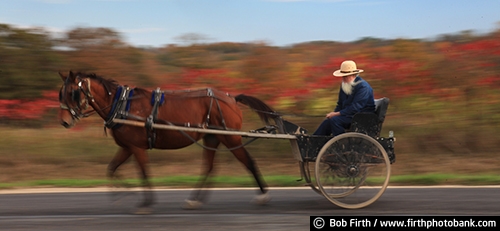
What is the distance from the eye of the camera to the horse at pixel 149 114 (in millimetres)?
8125

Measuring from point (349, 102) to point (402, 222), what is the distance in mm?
1895

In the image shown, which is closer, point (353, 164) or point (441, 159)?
point (353, 164)

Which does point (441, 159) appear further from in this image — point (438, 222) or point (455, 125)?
point (438, 222)

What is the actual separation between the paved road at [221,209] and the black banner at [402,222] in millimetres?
250

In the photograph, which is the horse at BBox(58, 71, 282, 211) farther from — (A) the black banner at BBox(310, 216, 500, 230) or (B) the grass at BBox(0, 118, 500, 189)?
(B) the grass at BBox(0, 118, 500, 189)

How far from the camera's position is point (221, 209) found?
8211 mm

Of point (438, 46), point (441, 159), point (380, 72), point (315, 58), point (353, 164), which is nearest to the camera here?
point (353, 164)

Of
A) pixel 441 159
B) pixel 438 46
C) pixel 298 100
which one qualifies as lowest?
pixel 441 159

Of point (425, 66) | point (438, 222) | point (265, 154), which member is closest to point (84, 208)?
point (438, 222)

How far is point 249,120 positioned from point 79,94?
7.02 m

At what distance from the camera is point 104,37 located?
53.4 feet

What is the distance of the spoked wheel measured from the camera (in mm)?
7977

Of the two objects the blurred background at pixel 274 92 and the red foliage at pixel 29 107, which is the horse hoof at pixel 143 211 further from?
the red foliage at pixel 29 107

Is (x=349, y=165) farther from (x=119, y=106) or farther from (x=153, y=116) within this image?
(x=119, y=106)
